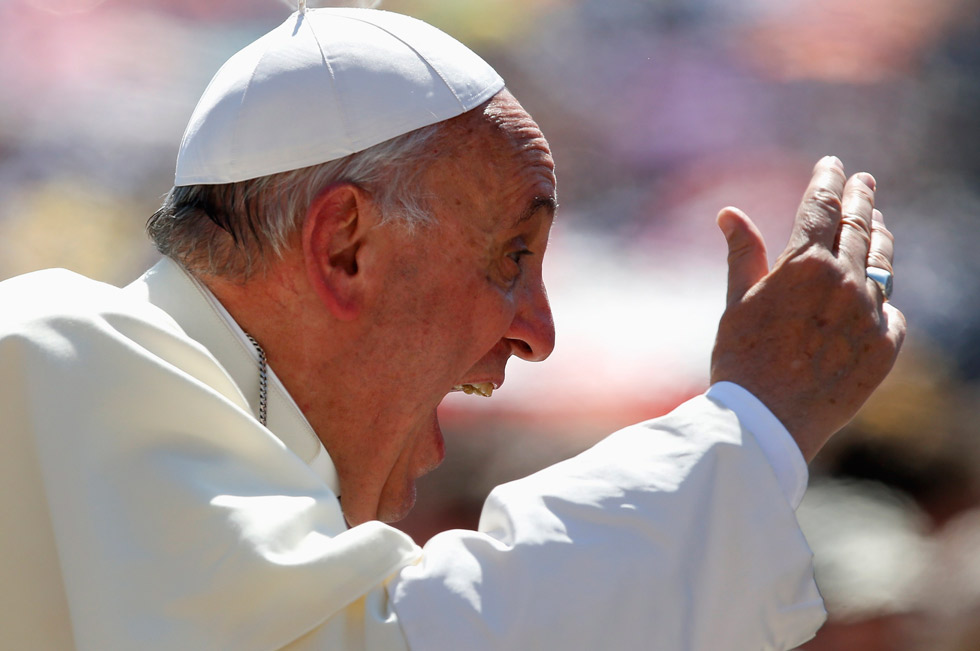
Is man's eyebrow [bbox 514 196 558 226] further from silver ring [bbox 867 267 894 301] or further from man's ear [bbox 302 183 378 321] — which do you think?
silver ring [bbox 867 267 894 301]

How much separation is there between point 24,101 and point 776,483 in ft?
9.73

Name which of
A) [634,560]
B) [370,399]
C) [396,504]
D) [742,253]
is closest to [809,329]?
[742,253]

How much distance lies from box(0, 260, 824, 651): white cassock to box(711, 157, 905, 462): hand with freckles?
0.06 m

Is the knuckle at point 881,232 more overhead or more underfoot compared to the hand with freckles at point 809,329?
more overhead

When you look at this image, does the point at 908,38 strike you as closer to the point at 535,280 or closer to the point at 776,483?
the point at 535,280

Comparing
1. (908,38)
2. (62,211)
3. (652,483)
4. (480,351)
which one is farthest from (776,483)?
(62,211)

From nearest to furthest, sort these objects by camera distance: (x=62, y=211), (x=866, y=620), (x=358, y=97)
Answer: (x=358, y=97) → (x=866, y=620) → (x=62, y=211)

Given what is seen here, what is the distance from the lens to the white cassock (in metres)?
1.22

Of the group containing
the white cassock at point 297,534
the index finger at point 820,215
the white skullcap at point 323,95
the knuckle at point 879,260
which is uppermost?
the white skullcap at point 323,95

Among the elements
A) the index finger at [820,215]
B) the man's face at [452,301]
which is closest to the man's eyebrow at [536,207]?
the man's face at [452,301]

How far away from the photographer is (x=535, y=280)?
6.00ft

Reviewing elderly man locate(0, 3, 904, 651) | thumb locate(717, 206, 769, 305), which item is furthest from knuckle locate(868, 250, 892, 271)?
thumb locate(717, 206, 769, 305)

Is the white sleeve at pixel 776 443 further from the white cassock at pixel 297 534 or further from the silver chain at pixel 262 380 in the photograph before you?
the silver chain at pixel 262 380

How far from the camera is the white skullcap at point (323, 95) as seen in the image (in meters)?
1.72
